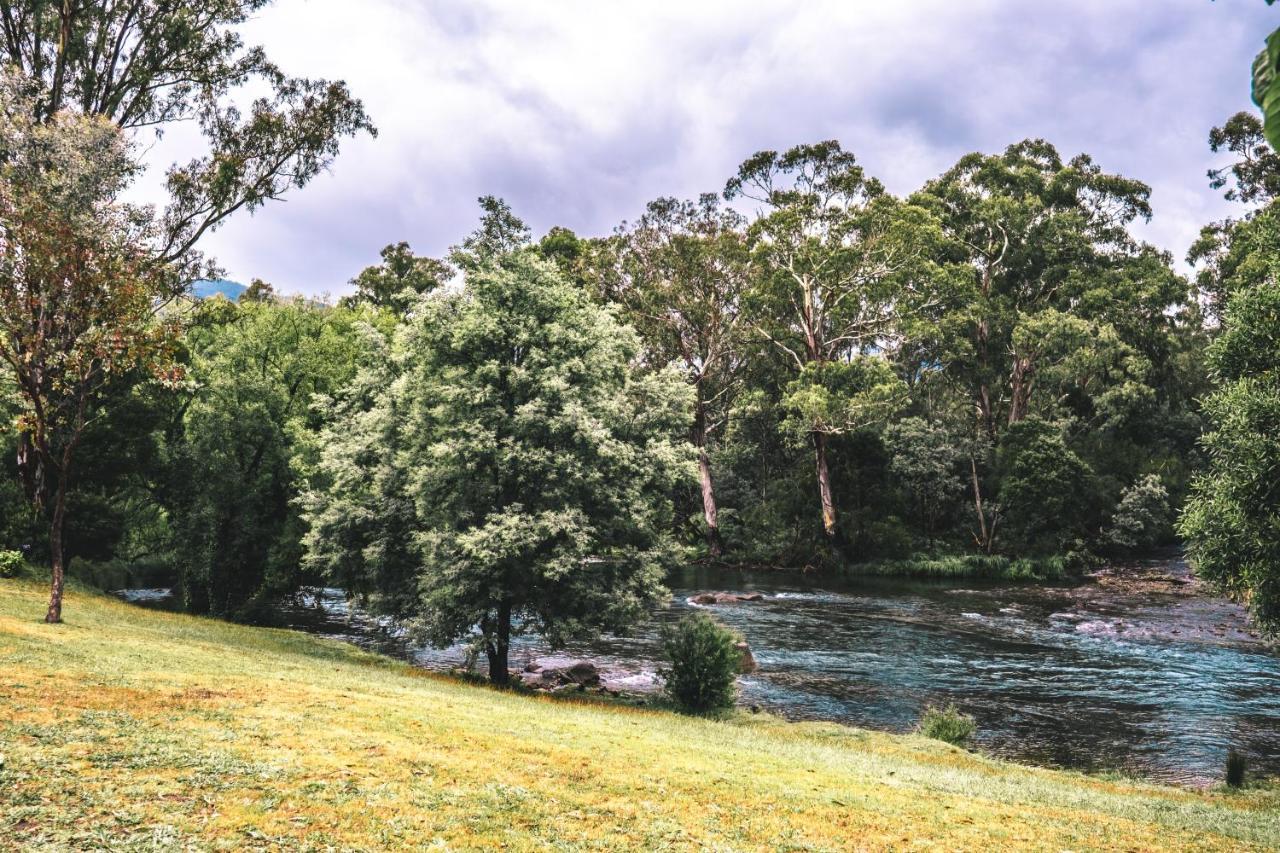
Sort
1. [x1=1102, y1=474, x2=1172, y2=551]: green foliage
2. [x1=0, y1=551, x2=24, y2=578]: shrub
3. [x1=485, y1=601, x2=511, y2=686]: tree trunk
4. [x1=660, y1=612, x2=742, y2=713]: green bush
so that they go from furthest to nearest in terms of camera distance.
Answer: [x1=1102, y1=474, x2=1172, y2=551]: green foliage < [x1=0, y1=551, x2=24, y2=578]: shrub < [x1=485, y1=601, x2=511, y2=686]: tree trunk < [x1=660, y1=612, x2=742, y2=713]: green bush

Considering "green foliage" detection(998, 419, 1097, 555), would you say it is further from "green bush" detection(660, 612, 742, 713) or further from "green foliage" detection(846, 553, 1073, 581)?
"green bush" detection(660, 612, 742, 713)

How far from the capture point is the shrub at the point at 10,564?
89.0 ft

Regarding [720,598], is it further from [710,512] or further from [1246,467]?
[1246,467]

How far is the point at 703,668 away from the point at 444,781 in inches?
494

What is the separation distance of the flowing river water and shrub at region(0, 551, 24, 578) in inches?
418

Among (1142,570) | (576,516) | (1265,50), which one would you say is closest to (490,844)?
(1265,50)

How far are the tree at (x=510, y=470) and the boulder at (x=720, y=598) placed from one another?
Answer: 16.8 m

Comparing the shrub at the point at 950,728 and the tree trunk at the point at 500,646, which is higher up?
the tree trunk at the point at 500,646

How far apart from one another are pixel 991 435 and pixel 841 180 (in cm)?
2382

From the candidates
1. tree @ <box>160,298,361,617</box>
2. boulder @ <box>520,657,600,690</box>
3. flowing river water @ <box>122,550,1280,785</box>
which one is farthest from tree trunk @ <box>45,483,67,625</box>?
boulder @ <box>520,657,600,690</box>

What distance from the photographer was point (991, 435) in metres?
61.8

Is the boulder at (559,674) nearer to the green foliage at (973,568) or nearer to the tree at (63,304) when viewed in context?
the tree at (63,304)

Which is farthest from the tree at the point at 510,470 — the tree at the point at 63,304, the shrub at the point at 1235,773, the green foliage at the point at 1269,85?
the green foliage at the point at 1269,85

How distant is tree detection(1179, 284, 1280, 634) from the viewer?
15.2 meters
